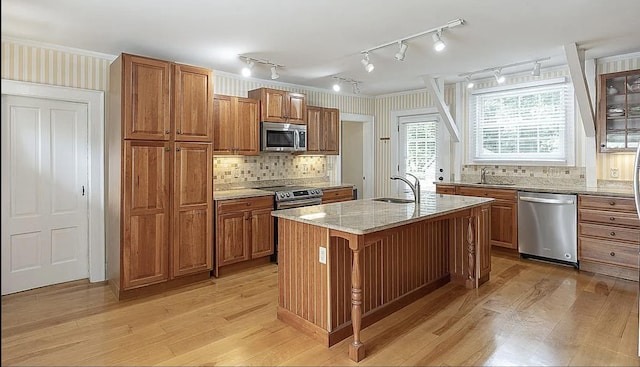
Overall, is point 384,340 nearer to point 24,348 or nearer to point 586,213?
point 24,348

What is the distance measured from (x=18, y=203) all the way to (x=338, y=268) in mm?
3178

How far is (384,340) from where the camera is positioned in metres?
2.75

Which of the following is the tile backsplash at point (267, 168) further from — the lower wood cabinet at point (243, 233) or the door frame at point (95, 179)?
the door frame at point (95, 179)

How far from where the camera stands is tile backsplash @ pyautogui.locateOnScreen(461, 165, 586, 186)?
4906 mm

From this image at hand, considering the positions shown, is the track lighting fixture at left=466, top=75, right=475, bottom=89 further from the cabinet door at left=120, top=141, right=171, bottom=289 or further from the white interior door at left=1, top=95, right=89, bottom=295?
the white interior door at left=1, top=95, right=89, bottom=295

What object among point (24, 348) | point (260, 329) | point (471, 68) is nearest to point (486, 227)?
point (471, 68)

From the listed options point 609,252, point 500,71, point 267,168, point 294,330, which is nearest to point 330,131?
point 267,168

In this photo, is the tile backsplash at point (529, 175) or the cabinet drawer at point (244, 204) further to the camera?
the tile backsplash at point (529, 175)

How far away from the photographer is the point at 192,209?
3.97 meters

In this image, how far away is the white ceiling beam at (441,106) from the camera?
17.5 feet

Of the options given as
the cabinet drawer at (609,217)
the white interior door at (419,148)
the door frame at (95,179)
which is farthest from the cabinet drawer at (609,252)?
the door frame at (95,179)

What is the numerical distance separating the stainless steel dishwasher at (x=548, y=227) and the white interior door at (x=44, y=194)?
504 centimetres

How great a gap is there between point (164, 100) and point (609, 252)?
16.1 feet

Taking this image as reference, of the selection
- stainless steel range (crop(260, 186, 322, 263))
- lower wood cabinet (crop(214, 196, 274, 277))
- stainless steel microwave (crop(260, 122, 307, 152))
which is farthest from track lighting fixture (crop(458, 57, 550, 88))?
lower wood cabinet (crop(214, 196, 274, 277))
